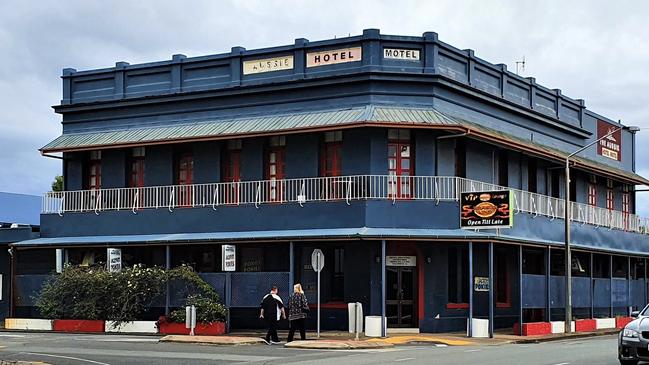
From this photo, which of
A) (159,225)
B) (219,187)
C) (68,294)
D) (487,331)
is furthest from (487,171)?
(68,294)

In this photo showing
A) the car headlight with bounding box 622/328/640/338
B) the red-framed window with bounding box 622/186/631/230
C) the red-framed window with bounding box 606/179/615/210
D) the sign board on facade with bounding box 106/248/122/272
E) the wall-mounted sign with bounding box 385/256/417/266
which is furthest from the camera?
the red-framed window with bounding box 622/186/631/230

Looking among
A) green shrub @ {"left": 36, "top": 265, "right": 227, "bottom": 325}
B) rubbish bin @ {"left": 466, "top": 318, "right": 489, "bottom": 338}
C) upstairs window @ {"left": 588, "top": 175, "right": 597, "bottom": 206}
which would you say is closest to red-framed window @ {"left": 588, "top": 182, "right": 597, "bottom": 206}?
upstairs window @ {"left": 588, "top": 175, "right": 597, "bottom": 206}

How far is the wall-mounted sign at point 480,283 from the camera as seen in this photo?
110 ft

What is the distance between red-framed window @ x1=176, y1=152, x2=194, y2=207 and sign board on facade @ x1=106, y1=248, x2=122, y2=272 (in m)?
2.98

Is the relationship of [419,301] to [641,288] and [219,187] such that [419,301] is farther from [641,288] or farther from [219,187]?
[641,288]

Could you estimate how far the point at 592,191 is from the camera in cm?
4450

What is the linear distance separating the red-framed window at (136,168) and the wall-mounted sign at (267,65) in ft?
16.9

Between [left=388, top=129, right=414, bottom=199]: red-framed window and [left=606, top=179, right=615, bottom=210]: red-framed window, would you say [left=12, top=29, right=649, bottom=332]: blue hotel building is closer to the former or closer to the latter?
[left=388, top=129, right=414, bottom=199]: red-framed window

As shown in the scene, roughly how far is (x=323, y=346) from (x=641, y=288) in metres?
21.7

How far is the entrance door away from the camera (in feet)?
107

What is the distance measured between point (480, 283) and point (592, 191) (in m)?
12.9

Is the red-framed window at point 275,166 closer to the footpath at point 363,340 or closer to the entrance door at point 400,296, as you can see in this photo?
the entrance door at point 400,296

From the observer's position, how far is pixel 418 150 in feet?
107

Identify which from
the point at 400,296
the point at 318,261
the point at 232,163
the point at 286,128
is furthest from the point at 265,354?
the point at 232,163
